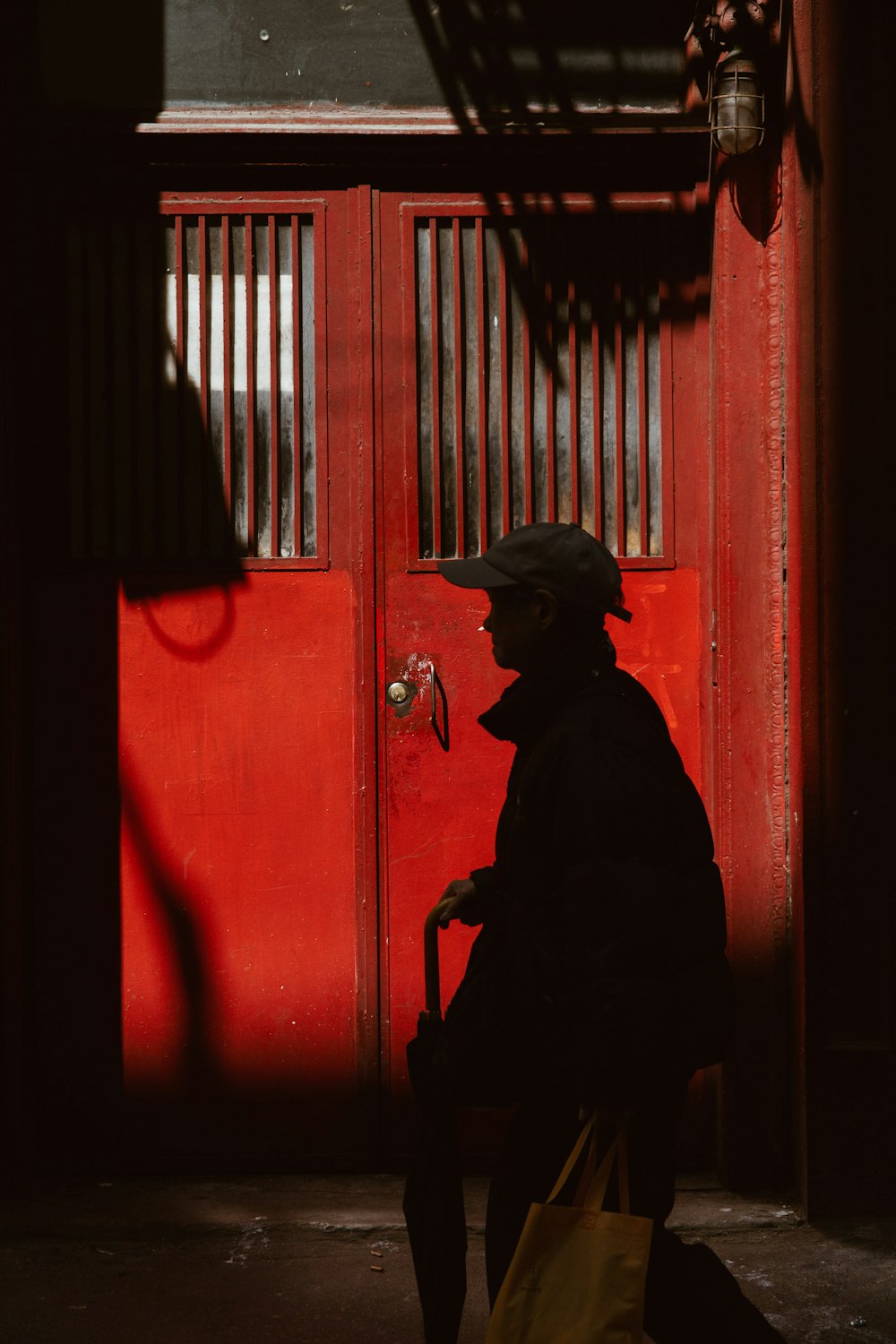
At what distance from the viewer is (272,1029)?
4668mm

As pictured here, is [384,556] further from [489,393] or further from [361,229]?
[361,229]

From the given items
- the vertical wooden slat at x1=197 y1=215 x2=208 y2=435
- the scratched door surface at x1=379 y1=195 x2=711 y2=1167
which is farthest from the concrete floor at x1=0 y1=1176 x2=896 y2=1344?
the vertical wooden slat at x1=197 y1=215 x2=208 y2=435

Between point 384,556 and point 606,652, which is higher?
point 384,556

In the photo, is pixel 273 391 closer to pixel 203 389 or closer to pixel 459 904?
pixel 203 389

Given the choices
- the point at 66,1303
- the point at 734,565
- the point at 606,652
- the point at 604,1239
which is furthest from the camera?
the point at 734,565

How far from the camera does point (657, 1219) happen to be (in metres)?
2.64

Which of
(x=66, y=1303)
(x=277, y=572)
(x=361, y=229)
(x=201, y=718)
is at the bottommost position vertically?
(x=66, y=1303)

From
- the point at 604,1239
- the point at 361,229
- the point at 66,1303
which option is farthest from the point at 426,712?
the point at 604,1239

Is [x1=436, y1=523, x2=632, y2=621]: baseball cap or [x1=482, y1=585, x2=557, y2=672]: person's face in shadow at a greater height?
[x1=436, y1=523, x2=632, y2=621]: baseball cap

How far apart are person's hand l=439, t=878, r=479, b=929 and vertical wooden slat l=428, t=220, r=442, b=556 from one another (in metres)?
1.98

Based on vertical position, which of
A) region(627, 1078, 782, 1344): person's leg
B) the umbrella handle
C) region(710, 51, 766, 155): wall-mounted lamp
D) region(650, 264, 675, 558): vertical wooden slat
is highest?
region(710, 51, 766, 155): wall-mounted lamp

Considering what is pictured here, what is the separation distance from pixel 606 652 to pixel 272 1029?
7.78 feet

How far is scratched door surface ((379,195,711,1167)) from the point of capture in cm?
469

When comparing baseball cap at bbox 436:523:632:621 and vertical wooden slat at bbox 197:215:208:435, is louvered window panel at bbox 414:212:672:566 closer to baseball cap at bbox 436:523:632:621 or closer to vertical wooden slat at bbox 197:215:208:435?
vertical wooden slat at bbox 197:215:208:435
